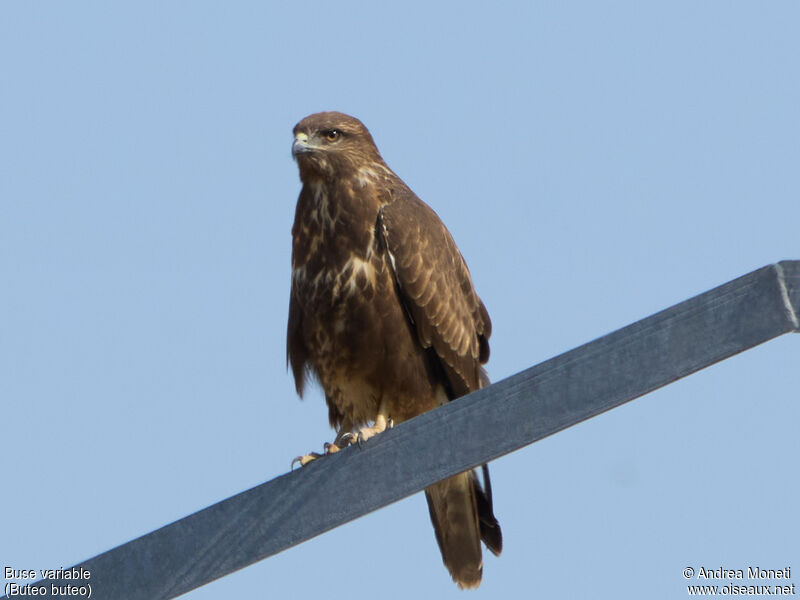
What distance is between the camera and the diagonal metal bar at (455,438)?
10.6 feet

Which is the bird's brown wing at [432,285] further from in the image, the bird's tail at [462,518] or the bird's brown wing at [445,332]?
the bird's tail at [462,518]

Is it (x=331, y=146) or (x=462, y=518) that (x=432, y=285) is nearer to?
(x=331, y=146)

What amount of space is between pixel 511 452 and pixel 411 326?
2481 millimetres

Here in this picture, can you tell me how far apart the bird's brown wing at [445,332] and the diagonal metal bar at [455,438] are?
6.20 feet

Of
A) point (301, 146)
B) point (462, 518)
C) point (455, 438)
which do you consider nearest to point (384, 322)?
point (462, 518)

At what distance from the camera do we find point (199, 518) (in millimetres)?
4004

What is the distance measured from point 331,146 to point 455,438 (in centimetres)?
303

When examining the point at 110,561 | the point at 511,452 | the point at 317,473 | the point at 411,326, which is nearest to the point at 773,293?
the point at 511,452

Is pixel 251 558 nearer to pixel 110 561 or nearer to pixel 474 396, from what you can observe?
pixel 110 561

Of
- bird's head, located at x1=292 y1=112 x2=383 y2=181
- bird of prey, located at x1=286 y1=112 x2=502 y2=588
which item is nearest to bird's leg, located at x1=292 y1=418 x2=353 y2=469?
bird of prey, located at x1=286 y1=112 x2=502 y2=588

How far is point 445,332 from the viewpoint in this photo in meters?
6.10

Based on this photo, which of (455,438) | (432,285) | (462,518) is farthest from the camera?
(432,285)

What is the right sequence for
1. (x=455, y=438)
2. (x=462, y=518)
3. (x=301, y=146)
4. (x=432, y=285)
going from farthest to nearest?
(x=301, y=146) < (x=432, y=285) < (x=462, y=518) < (x=455, y=438)

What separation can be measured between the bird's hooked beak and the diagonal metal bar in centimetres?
269
